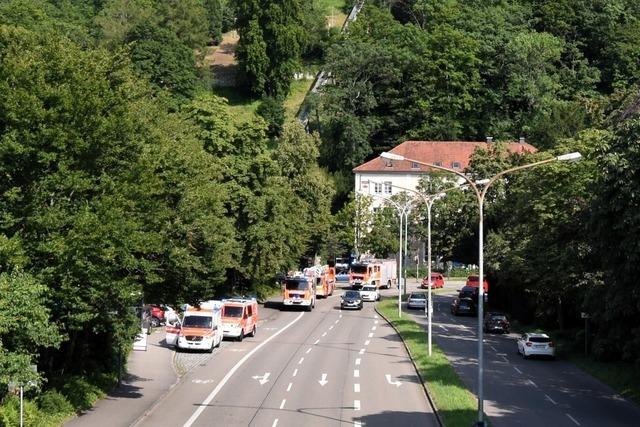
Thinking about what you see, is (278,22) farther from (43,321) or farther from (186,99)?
(43,321)

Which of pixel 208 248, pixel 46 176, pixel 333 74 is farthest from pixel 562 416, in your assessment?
pixel 333 74

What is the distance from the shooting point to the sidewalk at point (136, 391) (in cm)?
3031

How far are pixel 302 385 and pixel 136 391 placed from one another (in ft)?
21.1

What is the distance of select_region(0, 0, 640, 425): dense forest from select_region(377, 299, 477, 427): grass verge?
21.1 ft

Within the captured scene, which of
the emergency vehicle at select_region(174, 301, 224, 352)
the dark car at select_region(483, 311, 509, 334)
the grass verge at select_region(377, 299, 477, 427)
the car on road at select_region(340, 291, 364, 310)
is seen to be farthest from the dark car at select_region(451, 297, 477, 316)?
the emergency vehicle at select_region(174, 301, 224, 352)

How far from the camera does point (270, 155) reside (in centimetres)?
7756

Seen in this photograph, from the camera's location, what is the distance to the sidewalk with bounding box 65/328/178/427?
3031 cm

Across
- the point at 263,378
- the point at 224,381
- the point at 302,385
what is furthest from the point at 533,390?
the point at 224,381

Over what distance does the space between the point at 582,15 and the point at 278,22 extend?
1713 inches

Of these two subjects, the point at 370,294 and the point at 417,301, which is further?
the point at 370,294

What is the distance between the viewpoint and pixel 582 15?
454 ft

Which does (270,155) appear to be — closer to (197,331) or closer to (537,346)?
(197,331)

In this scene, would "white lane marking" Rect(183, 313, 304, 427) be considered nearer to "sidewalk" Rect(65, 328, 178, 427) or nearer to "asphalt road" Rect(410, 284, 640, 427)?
"sidewalk" Rect(65, 328, 178, 427)

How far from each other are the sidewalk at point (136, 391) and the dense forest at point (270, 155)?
3.44 feet
